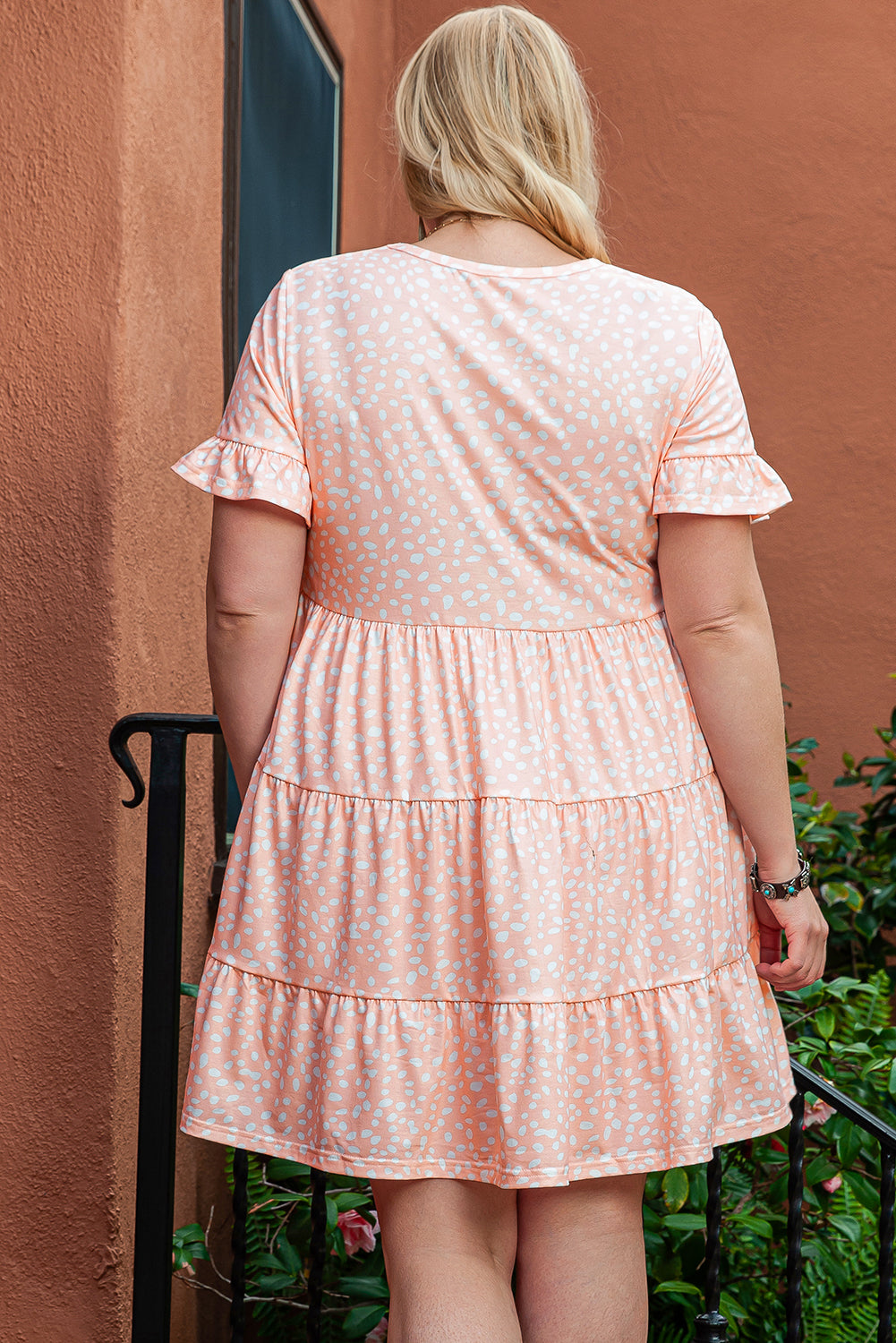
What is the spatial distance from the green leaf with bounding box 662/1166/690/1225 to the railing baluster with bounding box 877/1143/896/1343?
305 mm

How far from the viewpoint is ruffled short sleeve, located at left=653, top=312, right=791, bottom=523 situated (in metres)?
1.12

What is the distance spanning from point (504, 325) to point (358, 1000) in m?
0.63

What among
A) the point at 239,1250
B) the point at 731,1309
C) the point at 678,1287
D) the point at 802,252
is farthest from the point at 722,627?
the point at 802,252

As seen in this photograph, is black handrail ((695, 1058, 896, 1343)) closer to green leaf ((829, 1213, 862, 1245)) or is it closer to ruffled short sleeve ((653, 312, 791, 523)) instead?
green leaf ((829, 1213, 862, 1245))

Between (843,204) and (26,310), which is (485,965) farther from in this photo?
(843,204)

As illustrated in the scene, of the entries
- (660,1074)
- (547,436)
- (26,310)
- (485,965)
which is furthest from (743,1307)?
(26,310)

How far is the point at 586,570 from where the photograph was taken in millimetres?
1121

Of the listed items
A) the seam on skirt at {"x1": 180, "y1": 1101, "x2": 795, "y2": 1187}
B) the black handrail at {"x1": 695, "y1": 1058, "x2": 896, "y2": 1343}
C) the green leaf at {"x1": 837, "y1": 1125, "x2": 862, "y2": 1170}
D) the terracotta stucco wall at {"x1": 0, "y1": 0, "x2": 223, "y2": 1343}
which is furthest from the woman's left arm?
the green leaf at {"x1": 837, "y1": 1125, "x2": 862, "y2": 1170}

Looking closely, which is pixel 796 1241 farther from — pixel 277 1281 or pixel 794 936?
pixel 277 1281

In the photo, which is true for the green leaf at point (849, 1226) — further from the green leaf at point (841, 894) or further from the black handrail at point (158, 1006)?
the black handrail at point (158, 1006)

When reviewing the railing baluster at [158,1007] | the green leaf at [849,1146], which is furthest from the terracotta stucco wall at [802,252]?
the railing baluster at [158,1007]

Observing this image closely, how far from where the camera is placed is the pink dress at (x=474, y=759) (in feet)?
3.50

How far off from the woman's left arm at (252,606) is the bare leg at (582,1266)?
0.51m

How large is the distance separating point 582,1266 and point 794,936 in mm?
389
